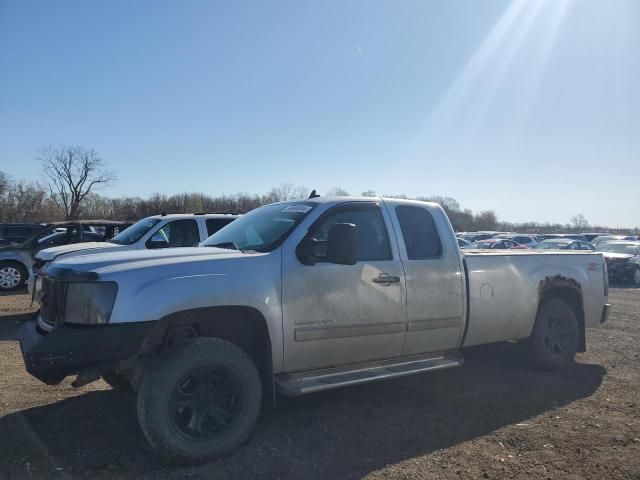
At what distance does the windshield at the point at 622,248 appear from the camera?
64.6ft

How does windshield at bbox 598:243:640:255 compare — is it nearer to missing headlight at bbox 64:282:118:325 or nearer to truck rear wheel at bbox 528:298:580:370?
truck rear wheel at bbox 528:298:580:370

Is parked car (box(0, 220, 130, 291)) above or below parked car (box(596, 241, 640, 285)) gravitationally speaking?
above

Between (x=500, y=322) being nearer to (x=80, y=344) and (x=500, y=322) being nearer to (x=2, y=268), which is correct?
(x=80, y=344)

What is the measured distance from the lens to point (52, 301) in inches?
146

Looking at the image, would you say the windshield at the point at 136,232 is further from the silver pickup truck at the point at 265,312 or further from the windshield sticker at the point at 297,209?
the windshield sticker at the point at 297,209

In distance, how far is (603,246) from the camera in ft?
69.2

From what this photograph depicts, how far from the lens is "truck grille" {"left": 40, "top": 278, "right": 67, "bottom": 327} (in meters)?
3.54

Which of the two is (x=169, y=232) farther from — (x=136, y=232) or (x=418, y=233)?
(x=418, y=233)

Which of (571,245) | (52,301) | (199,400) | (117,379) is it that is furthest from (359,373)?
(571,245)

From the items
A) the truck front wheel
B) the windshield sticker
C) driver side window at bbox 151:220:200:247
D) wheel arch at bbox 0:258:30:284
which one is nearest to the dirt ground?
the truck front wheel

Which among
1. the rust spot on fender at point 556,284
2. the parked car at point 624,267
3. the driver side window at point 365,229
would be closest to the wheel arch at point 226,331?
the driver side window at point 365,229

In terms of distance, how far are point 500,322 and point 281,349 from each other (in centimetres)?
278

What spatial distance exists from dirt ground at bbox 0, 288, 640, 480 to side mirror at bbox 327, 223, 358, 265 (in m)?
1.48

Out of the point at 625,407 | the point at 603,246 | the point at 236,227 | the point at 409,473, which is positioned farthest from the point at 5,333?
the point at 603,246
